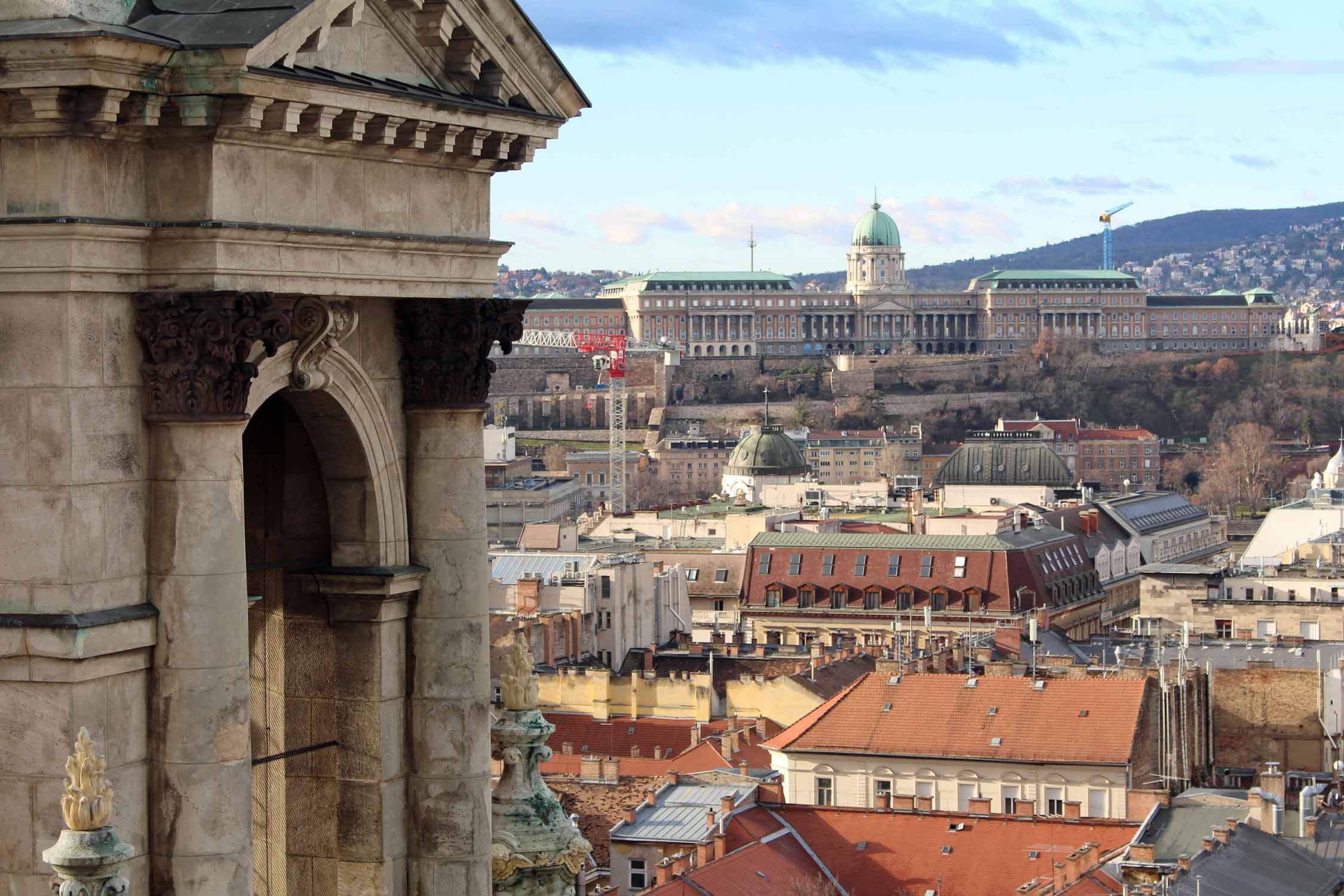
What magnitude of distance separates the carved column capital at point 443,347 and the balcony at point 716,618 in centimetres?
7223

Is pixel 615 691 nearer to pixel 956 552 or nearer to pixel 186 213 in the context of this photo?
pixel 956 552

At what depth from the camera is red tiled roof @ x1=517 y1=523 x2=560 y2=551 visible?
9644 cm

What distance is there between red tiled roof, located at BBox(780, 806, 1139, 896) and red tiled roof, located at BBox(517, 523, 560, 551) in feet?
171

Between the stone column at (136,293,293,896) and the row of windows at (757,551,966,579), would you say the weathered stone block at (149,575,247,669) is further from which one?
the row of windows at (757,551,966,579)

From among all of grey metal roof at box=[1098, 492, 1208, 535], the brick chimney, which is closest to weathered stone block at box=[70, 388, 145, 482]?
the brick chimney

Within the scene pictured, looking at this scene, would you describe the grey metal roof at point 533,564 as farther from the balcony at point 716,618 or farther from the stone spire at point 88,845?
the stone spire at point 88,845

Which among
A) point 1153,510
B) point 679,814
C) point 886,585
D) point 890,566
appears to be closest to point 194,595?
point 679,814

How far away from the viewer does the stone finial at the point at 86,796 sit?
26.9 feet

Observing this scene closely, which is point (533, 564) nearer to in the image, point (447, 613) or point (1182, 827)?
point (1182, 827)

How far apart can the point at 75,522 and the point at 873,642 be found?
239ft

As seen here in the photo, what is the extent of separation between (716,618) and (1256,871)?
5073 centimetres

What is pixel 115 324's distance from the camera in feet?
29.4

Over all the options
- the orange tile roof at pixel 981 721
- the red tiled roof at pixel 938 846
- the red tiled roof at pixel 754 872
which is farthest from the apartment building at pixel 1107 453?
the red tiled roof at pixel 754 872

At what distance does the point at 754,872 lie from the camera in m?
38.7
